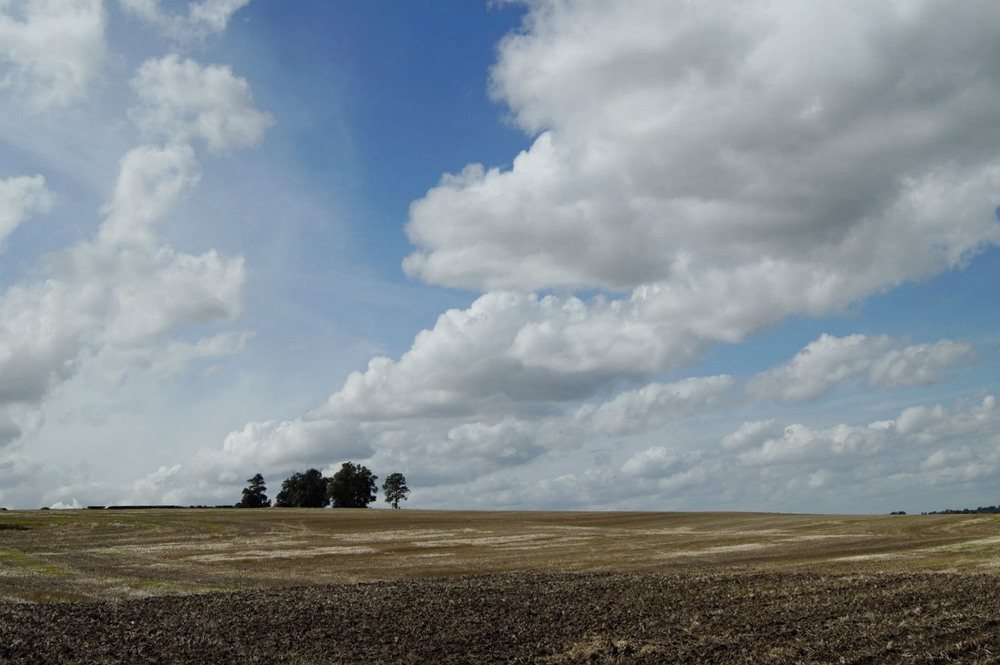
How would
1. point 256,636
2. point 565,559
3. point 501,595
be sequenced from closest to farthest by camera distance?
point 256,636
point 501,595
point 565,559

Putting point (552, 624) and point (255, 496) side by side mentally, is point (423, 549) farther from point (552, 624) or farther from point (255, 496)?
point (255, 496)

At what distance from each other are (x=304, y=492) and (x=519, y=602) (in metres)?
161

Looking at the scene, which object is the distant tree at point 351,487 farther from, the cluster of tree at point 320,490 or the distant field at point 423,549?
the distant field at point 423,549

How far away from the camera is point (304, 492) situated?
18538 centimetres

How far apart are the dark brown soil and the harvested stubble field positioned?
0.10m

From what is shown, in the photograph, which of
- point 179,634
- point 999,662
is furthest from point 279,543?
point 999,662

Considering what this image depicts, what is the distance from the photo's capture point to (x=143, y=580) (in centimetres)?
4609

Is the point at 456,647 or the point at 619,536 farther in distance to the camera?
the point at 619,536

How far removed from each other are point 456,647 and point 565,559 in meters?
31.2

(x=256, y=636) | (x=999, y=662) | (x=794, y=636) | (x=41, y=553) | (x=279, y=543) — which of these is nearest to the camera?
(x=999, y=662)

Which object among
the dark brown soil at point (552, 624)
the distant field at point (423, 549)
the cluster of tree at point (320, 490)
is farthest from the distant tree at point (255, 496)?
the dark brown soil at point (552, 624)

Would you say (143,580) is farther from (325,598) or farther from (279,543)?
(279,543)

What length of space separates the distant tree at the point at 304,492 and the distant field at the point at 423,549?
246 feet

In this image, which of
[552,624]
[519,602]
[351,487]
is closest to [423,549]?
[519,602]
